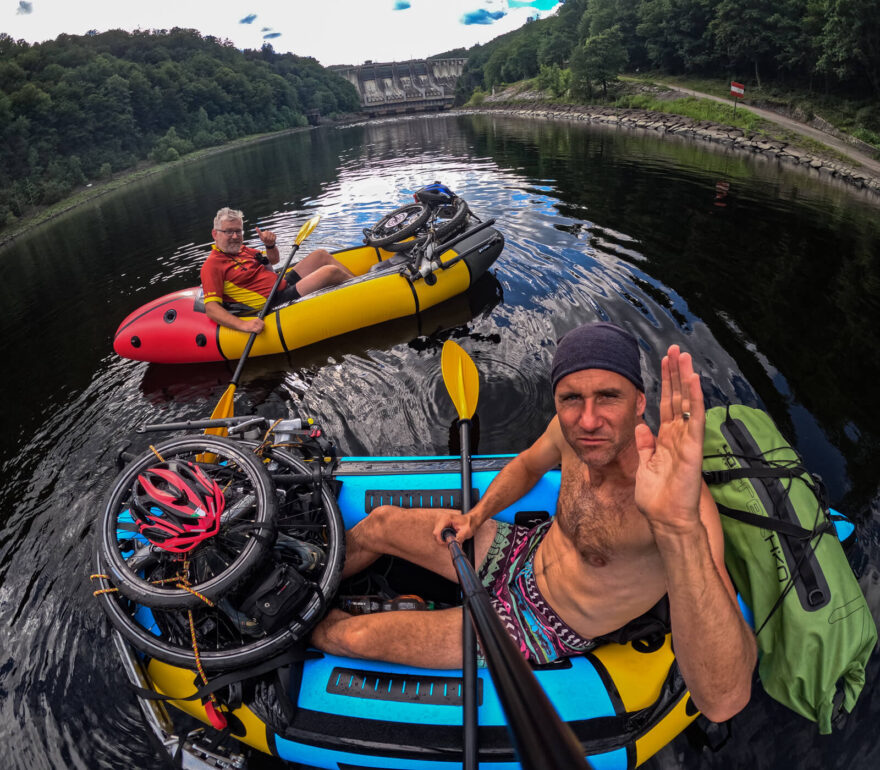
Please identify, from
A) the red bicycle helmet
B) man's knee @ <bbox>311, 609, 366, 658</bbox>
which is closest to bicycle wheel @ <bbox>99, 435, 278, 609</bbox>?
the red bicycle helmet

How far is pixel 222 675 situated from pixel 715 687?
2.26 meters

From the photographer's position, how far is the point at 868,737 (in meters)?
2.63

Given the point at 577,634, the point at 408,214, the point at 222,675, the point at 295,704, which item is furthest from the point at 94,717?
the point at 408,214

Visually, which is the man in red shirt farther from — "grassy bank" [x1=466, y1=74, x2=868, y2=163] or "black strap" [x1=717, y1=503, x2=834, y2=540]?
"grassy bank" [x1=466, y1=74, x2=868, y2=163]

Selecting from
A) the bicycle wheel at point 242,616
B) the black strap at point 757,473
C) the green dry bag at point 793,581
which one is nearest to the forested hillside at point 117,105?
the bicycle wheel at point 242,616

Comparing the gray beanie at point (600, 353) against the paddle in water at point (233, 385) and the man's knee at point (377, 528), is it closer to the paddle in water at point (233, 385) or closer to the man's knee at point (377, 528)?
the man's knee at point (377, 528)

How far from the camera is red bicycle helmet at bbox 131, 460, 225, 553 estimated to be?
2.54m

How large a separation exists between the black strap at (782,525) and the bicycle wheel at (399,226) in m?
6.46

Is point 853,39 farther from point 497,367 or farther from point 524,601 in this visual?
A: point 524,601

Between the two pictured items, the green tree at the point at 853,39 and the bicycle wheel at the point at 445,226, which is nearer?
the bicycle wheel at the point at 445,226

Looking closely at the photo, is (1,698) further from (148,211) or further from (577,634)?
(148,211)

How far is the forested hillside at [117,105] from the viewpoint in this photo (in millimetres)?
35500

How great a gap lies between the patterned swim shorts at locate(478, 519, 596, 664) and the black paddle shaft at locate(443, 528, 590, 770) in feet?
2.83

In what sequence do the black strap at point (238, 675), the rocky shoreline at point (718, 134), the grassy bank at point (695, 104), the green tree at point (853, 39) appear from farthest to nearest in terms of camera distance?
the green tree at point (853, 39) < the grassy bank at point (695, 104) < the rocky shoreline at point (718, 134) < the black strap at point (238, 675)
